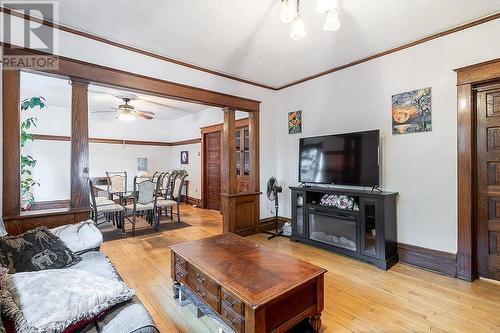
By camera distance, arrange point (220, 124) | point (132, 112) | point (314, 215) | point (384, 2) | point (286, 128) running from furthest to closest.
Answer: point (220, 124) → point (132, 112) → point (286, 128) → point (314, 215) → point (384, 2)

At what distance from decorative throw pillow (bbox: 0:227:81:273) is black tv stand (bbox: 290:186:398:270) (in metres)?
2.89

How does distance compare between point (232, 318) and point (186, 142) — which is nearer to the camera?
point (232, 318)

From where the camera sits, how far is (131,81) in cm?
306

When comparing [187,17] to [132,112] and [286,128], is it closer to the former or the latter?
[286,128]

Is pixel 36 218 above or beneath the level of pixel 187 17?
beneath

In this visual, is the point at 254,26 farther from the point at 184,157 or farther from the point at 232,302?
the point at 184,157

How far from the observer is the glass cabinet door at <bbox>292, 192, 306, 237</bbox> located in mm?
3852


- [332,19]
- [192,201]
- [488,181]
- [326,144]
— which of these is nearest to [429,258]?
[488,181]

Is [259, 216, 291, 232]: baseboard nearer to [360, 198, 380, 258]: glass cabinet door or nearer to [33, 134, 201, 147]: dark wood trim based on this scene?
[360, 198, 380, 258]: glass cabinet door

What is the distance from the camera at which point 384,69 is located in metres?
3.26

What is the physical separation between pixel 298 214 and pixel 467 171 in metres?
2.15

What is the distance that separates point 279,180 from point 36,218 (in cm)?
355

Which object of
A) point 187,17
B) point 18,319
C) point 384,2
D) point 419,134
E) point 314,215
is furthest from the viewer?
point 314,215

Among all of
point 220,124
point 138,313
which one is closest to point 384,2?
point 138,313
